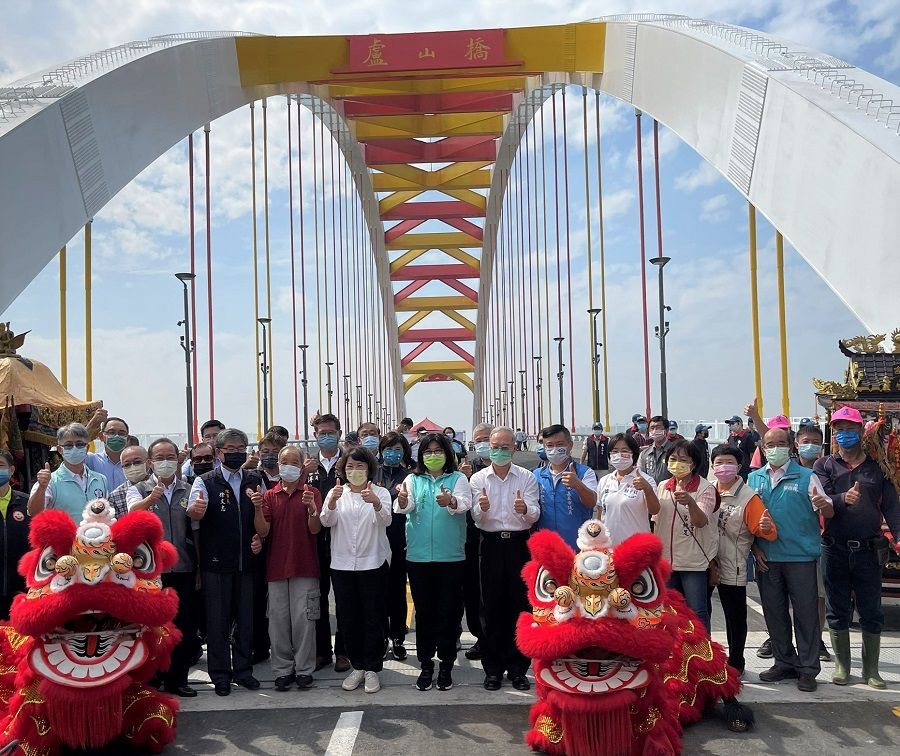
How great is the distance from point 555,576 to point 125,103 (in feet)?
42.4

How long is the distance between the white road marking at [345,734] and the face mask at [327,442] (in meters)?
2.25

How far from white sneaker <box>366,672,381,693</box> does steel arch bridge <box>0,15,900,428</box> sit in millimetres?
7282

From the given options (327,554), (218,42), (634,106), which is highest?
(218,42)

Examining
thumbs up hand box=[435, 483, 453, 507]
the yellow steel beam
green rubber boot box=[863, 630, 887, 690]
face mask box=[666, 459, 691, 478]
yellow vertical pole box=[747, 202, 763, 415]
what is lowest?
green rubber boot box=[863, 630, 887, 690]

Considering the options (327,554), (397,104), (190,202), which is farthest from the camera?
(397,104)

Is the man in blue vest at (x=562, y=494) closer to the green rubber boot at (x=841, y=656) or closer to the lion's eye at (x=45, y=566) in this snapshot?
the green rubber boot at (x=841, y=656)

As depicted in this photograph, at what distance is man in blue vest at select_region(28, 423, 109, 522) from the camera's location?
16.8 feet

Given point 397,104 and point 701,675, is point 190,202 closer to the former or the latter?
point 397,104

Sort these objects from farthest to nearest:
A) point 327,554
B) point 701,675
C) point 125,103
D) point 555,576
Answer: point 125,103 < point 327,554 < point 701,675 < point 555,576

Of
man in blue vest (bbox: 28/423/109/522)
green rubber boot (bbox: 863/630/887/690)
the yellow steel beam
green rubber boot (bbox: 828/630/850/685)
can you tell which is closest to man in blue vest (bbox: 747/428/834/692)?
green rubber boot (bbox: 828/630/850/685)

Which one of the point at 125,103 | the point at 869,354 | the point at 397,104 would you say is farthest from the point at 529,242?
the point at 869,354

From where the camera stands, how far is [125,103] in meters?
13.8

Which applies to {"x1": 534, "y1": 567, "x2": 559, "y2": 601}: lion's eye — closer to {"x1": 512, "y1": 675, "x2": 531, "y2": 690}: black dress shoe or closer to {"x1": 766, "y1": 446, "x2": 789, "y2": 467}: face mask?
{"x1": 512, "y1": 675, "x2": 531, "y2": 690}: black dress shoe

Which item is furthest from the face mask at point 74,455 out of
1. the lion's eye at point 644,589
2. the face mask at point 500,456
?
the lion's eye at point 644,589
